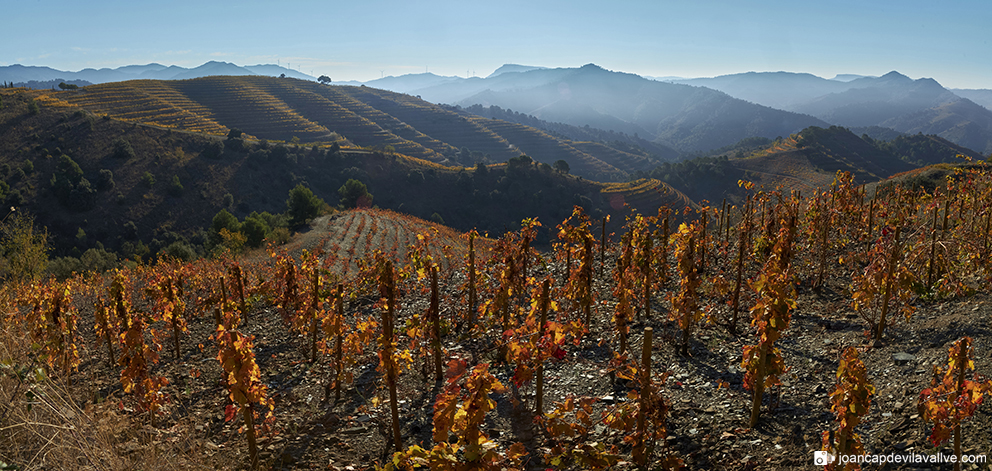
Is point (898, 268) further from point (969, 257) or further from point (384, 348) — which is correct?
point (384, 348)

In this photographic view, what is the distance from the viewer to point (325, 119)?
111 meters

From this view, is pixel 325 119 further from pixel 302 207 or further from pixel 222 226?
pixel 302 207

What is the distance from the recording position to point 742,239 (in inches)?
297

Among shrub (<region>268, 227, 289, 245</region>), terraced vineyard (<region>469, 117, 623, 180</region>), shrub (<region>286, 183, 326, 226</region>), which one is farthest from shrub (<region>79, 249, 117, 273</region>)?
terraced vineyard (<region>469, 117, 623, 180</region>)

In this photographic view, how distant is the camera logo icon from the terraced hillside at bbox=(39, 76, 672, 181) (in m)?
79.5

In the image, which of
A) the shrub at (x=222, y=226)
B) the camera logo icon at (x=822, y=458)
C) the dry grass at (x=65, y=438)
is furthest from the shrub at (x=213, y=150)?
the camera logo icon at (x=822, y=458)

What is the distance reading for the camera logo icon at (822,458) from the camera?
138 inches

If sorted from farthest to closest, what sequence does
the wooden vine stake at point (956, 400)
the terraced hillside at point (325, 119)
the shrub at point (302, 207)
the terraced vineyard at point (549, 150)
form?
Answer: the terraced vineyard at point (549, 150), the terraced hillside at point (325, 119), the shrub at point (302, 207), the wooden vine stake at point (956, 400)

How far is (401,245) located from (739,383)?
2293 centimetres

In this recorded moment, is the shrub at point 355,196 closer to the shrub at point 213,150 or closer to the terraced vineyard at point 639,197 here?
the shrub at point 213,150

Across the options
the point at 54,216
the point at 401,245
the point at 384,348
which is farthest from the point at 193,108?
the point at 384,348

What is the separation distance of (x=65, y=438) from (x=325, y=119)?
4634 inches

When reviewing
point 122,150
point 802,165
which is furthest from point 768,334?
point 802,165

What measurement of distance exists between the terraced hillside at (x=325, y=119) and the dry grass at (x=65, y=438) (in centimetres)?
7717
